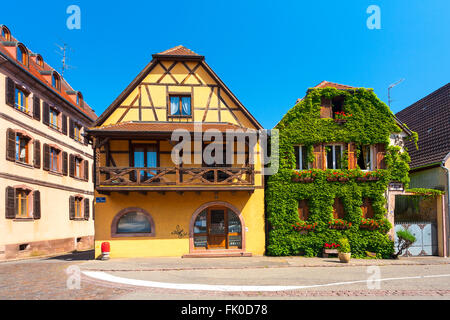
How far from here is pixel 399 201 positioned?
59.3 ft


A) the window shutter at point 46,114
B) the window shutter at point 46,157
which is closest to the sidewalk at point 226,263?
the window shutter at point 46,157

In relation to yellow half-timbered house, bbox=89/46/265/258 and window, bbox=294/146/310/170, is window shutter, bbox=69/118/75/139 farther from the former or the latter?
window, bbox=294/146/310/170

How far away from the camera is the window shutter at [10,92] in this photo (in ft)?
55.3

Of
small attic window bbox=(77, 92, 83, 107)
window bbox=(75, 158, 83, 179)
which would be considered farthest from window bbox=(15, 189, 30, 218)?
small attic window bbox=(77, 92, 83, 107)

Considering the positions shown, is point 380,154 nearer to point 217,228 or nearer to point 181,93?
point 217,228

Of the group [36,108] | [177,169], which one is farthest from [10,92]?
[177,169]

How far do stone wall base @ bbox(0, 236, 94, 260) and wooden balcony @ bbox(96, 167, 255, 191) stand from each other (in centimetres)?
631

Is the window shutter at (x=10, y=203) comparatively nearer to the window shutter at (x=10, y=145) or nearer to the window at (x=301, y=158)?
the window shutter at (x=10, y=145)

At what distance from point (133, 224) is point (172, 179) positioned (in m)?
2.79

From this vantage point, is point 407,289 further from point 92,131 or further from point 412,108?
point 412,108

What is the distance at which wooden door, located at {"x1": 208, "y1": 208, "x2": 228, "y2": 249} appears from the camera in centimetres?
1609

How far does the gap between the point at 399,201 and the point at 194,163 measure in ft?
37.5

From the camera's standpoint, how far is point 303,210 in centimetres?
1648
